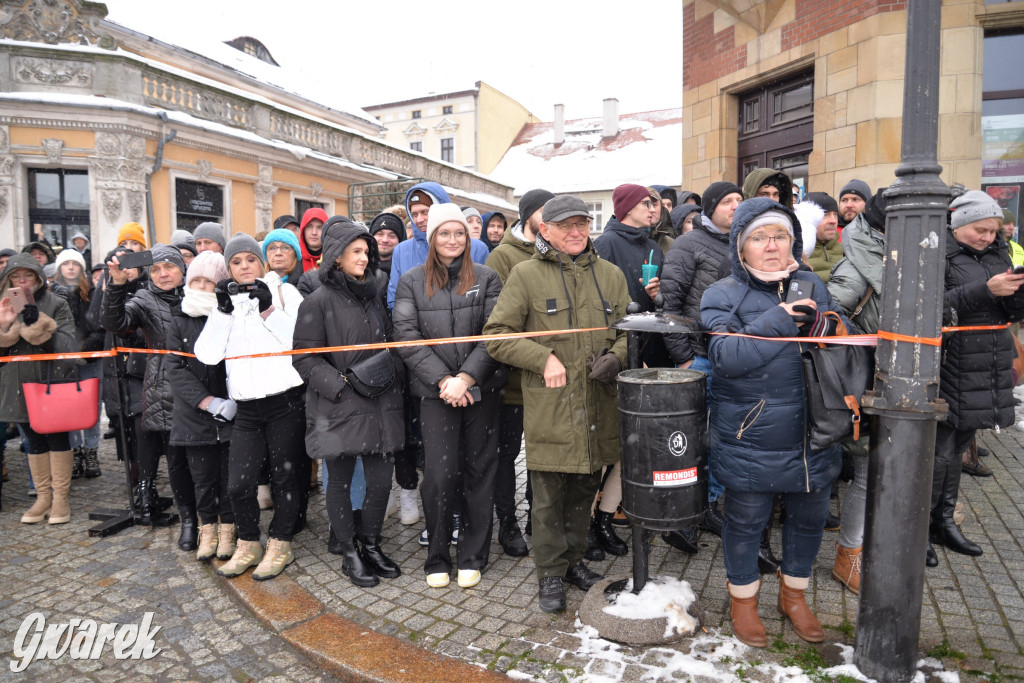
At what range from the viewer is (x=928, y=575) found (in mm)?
3795

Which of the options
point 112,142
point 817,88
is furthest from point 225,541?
point 112,142

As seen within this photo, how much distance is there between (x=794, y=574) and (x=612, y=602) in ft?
3.02

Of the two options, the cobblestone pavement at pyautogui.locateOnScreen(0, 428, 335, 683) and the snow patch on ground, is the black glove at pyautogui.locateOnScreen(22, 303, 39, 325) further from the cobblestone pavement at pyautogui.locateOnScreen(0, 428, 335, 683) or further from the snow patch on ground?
the snow patch on ground

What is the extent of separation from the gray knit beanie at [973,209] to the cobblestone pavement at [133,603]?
14.6 feet

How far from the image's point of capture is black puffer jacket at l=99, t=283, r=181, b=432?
4.68m

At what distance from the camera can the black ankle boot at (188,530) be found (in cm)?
468

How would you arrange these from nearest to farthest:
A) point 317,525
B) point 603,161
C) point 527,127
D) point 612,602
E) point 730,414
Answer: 1. point 730,414
2. point 612,602
3. point 317,525
4. point 603,161
5. point 527,127

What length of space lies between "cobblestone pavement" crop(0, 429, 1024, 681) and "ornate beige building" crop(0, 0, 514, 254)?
11.0 metres

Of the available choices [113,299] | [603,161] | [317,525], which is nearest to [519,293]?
[317,525]

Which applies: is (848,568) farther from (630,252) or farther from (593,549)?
(630,252)

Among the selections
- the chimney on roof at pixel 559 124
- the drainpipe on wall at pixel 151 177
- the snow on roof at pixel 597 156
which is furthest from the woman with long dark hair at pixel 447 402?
the chimney on roof at pixel 559 124

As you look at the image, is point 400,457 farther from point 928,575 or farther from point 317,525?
point 928,575

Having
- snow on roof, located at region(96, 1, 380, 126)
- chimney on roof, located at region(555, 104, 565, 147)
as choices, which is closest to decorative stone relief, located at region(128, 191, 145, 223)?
snow on roof, located at region(96, 1, 380, 126)

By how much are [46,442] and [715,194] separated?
5.51 m
